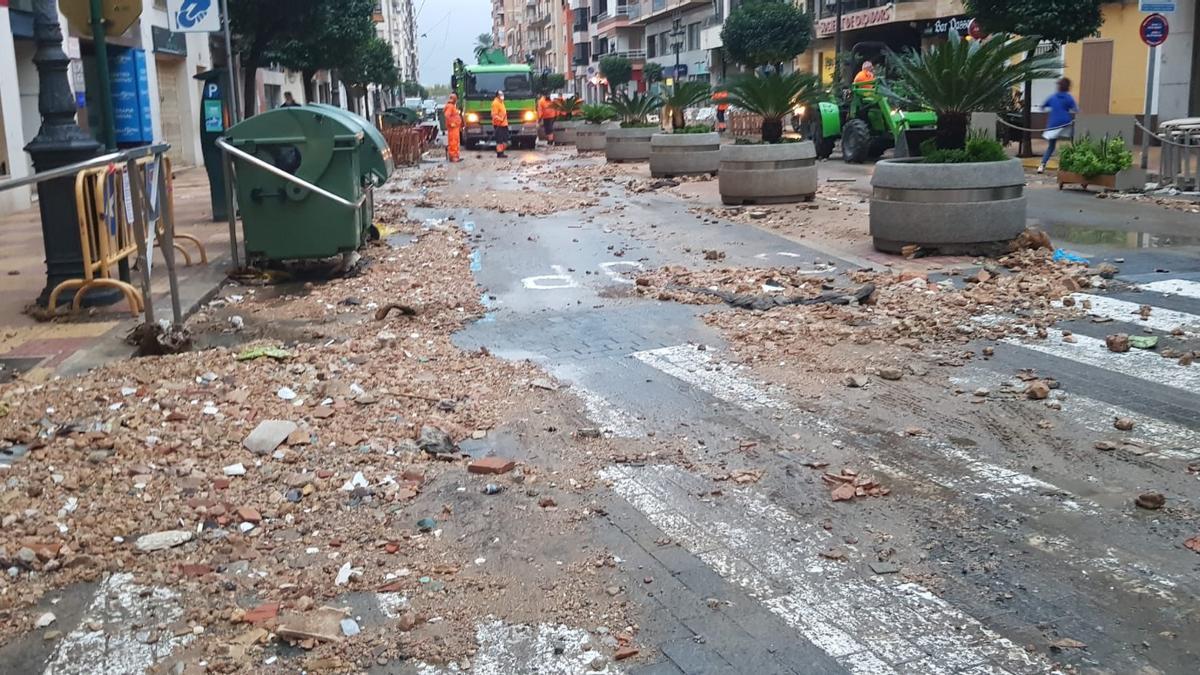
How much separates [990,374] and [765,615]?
11.5 feet

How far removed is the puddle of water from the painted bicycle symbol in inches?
375

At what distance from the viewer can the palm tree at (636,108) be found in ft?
95.4

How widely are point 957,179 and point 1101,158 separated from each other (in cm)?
752

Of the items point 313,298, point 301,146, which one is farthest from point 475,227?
point 313,298

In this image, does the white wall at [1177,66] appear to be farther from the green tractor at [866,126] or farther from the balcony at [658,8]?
the balcony at [658,8]

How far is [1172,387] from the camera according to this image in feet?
21.1

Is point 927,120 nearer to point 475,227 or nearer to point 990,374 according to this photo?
point 475,227

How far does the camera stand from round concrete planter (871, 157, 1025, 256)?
10.9 m

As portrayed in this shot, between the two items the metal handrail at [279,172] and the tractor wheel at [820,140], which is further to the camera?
A: the tractor wheel at [820,140]

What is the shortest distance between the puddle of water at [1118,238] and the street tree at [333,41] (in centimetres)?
1529

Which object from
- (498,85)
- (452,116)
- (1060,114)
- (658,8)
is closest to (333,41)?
(452,116)

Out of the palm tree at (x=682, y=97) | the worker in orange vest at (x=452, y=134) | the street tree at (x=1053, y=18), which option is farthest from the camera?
the worker in orange vest at (x=452, y=134)

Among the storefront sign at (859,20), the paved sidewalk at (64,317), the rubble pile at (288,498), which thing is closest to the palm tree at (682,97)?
the paved sidewalk at (64,317)

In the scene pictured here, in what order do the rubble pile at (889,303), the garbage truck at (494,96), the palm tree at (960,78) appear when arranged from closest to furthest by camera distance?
the rubble pile at (889,303)
the palm tree at (960,78)
the garbage truck at (494,96)
